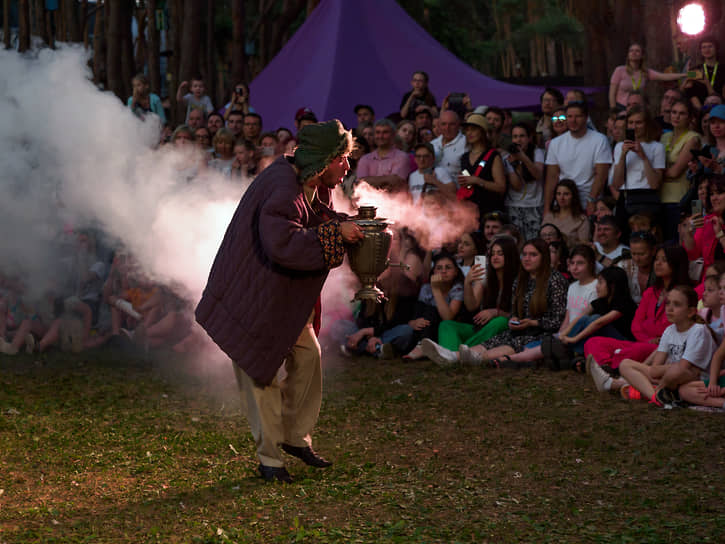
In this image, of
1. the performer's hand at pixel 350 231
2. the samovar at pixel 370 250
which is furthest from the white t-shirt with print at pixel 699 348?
the performer's hand at pixel 350 231

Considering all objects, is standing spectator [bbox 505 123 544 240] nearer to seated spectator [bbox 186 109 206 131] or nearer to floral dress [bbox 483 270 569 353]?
floral dress [bbox 483 270 569 353]

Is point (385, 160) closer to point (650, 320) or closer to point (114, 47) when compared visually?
point (650, 320)

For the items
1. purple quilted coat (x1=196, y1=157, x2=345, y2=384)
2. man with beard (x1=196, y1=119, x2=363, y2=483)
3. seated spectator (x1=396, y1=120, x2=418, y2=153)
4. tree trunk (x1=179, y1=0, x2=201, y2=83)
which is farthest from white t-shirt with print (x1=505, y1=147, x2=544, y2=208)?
tree trunk (x1=179, y1=0, x2=201, y2=83)

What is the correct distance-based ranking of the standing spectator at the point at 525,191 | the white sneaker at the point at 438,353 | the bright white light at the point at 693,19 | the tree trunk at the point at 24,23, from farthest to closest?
1. the tree trunk at the point at 24,23
2. the bright white light at the point at 693,19
3. the standing spectator at the point at 525,191
4. the white sneaker at the point at 438,353

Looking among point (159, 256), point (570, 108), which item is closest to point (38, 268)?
point (159, 256)

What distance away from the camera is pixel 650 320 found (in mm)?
8352

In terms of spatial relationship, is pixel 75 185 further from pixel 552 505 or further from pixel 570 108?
pixel 552 505

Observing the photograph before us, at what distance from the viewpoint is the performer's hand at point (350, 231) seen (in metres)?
5.50

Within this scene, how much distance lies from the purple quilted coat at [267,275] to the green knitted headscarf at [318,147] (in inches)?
3.9

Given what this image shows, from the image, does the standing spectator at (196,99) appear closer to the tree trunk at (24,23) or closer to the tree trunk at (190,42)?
the tree trunk at (190,42)

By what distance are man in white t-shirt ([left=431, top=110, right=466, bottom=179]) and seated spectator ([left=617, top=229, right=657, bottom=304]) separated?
253cm

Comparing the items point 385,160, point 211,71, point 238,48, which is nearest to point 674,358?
point 385,160

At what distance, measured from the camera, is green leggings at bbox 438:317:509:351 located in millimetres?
9734

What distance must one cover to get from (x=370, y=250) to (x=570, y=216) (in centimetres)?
505
